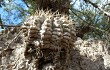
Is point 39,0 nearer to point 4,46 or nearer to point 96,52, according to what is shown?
point 4,46

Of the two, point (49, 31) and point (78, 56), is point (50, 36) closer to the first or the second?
point (49, 31)

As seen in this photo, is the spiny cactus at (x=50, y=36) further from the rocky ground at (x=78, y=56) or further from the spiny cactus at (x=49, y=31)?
the rocky ground at (x=78, y=56)

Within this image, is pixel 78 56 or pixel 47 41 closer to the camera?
pixel 47 41

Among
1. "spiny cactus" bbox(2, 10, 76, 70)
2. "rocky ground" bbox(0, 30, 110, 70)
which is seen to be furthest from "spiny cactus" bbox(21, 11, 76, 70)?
"rocky ground" bbox(0, 30, 110, 70)

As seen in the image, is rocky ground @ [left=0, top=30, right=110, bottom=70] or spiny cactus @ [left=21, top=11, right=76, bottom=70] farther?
rocky ground @ [left=0, top=30, right=110, bottom=70]

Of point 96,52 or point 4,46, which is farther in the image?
point 96,52

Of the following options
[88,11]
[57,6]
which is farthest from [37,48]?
[88,11]

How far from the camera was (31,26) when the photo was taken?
6.02ft

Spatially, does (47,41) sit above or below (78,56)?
above

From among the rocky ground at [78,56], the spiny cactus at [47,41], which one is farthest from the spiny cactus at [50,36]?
the rocky ground at [78,56]

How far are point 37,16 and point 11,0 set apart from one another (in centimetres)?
153

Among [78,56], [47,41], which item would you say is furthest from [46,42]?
[78,56]

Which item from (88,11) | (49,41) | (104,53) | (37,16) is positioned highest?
(37,16)

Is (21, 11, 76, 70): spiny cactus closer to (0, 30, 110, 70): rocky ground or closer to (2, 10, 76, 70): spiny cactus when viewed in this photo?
(2, 10, 76, 70): spiny cactus
